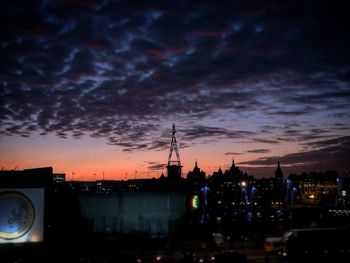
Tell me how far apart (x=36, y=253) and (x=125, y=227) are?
1113 inches

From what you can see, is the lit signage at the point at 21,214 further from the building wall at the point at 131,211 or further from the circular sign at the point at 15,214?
the building wall at the point at 131,211

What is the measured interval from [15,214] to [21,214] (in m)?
0.60

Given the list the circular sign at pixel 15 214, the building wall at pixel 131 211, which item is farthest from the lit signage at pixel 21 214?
the building wall at pixel 131 211

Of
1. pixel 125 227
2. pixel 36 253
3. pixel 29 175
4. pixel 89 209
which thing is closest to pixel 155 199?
pixel 125 227

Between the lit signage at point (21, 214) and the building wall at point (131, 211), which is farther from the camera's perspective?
the building wall at point (131, 211)

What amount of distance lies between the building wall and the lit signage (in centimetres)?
2006

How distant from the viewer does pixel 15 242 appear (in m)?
41.5

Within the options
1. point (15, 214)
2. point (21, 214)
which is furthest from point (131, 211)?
point (15, 214)

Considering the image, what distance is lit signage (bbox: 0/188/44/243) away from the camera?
41.7 metres

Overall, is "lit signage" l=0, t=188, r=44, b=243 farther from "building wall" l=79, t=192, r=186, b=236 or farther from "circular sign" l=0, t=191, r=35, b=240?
"building wall" l=79, t=192, r=186, b=236

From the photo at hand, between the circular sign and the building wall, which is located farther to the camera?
the building wall

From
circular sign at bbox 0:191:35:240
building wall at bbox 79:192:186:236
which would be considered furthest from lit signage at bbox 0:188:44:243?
building wall at bbox 79:192:186:236

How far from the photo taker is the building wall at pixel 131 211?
6222 centimetres

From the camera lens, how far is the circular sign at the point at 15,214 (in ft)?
137
